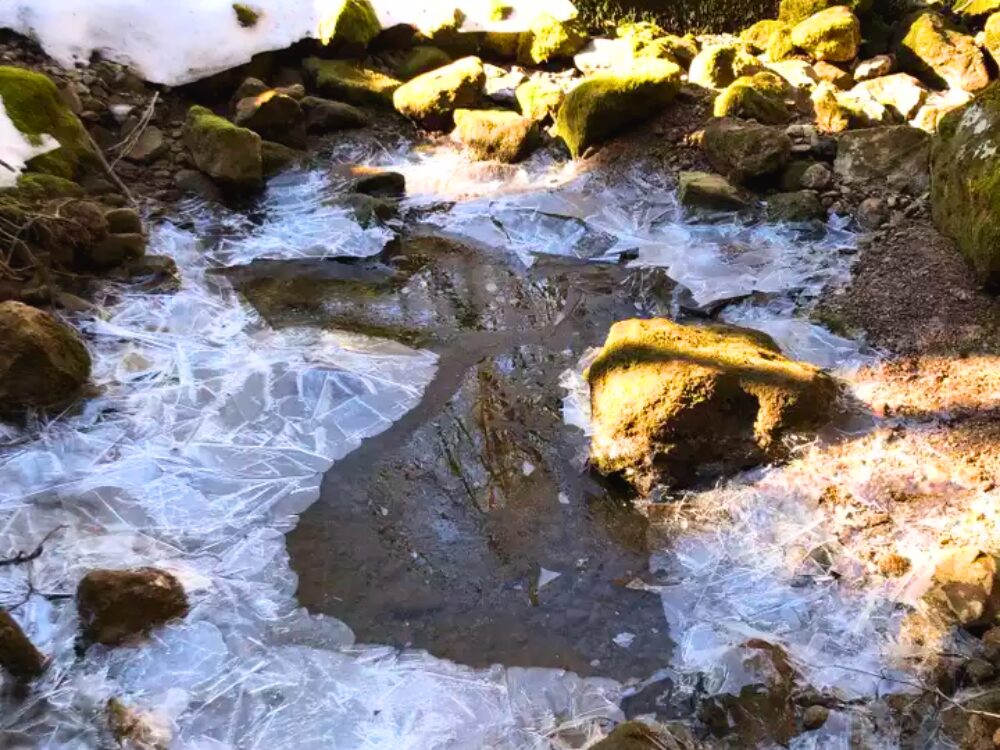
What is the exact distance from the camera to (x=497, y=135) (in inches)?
218

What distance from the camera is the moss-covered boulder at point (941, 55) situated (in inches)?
225

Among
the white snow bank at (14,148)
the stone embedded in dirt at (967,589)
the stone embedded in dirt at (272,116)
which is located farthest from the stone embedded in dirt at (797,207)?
the white snow bank at (14,148)

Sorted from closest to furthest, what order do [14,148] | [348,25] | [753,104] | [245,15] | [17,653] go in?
[17,653] < [14,148] < [753,104] < [245,15] < [348,25]

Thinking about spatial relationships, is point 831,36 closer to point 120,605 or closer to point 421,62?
point 421,62

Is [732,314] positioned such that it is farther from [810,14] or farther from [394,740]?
[810,14]

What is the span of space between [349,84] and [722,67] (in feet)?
9.03

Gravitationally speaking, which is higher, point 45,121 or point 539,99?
point 45,121

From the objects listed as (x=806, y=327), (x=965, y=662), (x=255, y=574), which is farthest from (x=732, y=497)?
(x=255, y=574)

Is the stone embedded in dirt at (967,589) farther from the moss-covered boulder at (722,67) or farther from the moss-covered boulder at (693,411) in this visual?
the moss-covered boulder at (722,67)

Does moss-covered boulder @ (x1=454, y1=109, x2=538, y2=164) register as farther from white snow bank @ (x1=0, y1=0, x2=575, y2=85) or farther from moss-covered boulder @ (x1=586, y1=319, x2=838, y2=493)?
moss-covered boulder @ (x1=586, y1=319, x2=838, y2=493)

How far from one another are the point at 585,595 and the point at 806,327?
182cm

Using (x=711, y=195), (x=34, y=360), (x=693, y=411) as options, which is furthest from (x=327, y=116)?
(x=693, y=411)

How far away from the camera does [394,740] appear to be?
2.36 meters

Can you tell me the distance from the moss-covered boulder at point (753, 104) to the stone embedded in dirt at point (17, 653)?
4.81 metres
